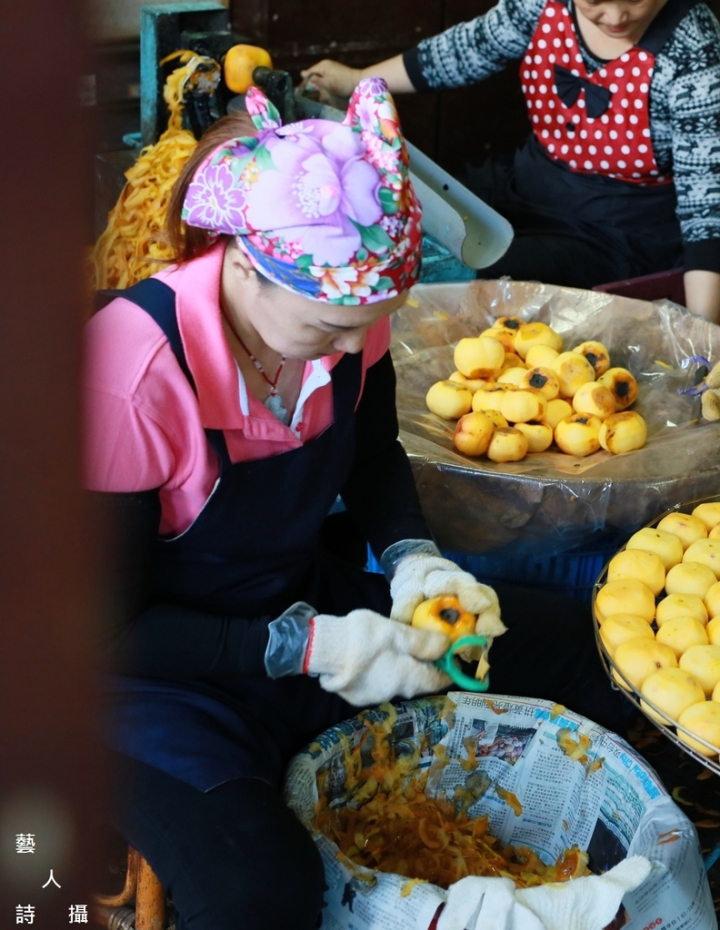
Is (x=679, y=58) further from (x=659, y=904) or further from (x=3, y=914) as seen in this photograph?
(x=3, y=914)

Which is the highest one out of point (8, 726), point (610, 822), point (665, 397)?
point (8, 726)

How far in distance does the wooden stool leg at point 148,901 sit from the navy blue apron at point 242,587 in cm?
18

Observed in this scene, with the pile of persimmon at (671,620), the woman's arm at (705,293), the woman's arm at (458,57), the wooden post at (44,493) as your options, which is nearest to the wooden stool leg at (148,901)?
the pile of persimmon at (671,620)

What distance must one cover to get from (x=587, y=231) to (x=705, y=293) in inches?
21.6

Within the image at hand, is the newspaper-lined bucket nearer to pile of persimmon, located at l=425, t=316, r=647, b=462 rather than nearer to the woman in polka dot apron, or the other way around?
pile of persimmon, located at l=425, t=316, r=647, b=462

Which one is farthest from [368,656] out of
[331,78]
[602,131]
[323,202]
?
[331,78]

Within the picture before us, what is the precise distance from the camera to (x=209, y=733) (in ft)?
4.93

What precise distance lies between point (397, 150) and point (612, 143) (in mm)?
1821

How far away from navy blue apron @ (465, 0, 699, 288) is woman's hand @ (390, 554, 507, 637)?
142 cm

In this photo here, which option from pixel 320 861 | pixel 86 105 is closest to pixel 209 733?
pixel 320 861

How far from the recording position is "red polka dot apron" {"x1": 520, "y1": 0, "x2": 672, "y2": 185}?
284cm

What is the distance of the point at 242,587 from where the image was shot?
1.62m

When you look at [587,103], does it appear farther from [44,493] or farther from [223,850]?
[44,493]

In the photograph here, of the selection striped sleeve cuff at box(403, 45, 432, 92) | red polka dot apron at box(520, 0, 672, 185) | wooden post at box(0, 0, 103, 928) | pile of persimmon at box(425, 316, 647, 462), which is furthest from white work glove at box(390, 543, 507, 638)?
striped sleeve cuff at box(403, 45, 432, 92)
